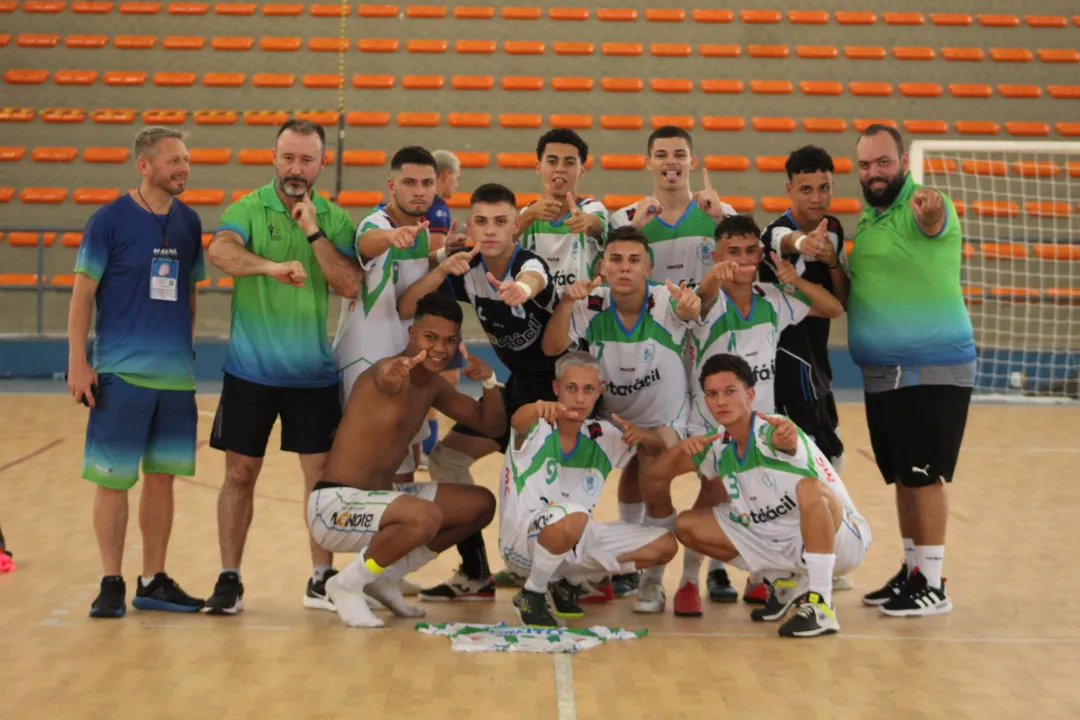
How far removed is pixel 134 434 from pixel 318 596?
1.10m

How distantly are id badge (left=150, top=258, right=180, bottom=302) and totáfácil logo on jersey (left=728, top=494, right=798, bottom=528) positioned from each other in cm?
267

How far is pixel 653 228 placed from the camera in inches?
251

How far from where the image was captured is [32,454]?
9.37 meters

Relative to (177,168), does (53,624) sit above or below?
below

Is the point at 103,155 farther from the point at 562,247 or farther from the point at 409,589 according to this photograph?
the point at 409,589

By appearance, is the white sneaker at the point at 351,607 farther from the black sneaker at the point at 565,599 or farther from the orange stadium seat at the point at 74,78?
the orange stadium seat at the point at 74,78

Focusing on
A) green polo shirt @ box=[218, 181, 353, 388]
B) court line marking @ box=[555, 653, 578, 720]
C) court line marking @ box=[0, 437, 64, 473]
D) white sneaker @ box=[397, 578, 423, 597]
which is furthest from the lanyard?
court line marking @ box=[0, 437, 64, 473]

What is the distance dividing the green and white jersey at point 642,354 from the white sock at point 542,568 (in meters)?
0.83

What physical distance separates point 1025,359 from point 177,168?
10.1m

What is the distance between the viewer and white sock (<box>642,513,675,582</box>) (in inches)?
233

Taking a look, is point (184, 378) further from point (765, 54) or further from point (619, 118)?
point (765, 54)

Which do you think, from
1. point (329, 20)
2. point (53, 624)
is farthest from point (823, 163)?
point (329, 20)

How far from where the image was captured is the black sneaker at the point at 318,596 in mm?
5867

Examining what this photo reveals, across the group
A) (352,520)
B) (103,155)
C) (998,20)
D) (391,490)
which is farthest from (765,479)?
(998,20)
